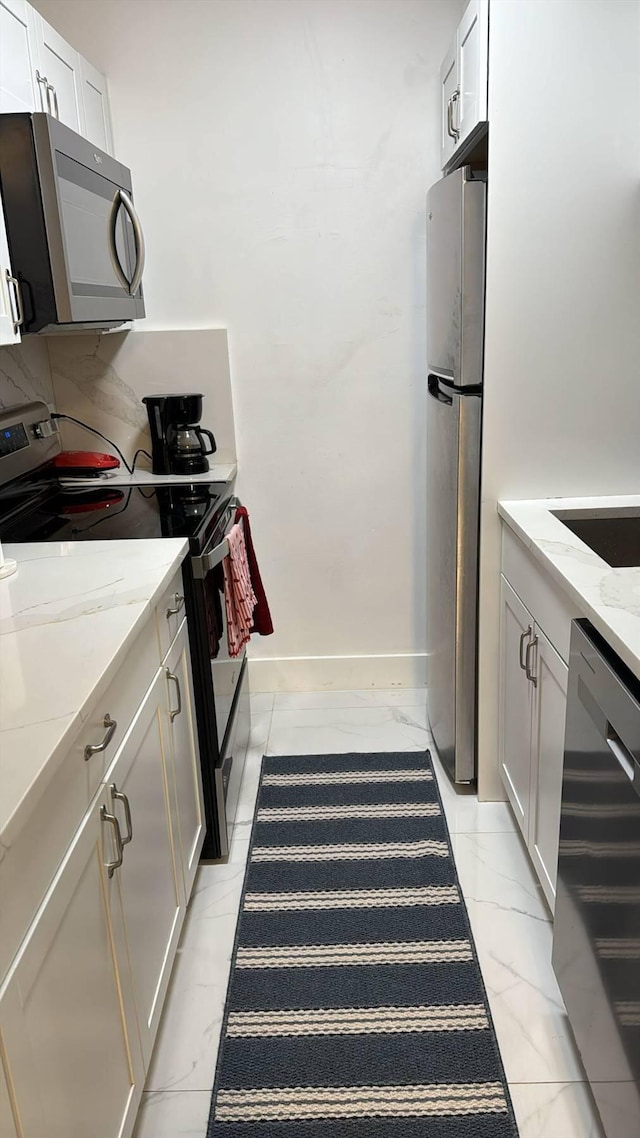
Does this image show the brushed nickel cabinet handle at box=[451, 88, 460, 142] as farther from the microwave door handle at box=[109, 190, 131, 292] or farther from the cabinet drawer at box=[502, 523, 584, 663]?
the cabinet drawer at box=[502, 523, 584, 663]

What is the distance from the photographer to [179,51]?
2.71m

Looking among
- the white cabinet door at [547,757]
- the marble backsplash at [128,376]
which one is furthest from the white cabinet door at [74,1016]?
the marble backsplash at [128,376]

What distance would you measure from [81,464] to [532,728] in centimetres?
161

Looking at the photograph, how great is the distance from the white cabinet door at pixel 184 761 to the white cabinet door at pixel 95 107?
1544mm

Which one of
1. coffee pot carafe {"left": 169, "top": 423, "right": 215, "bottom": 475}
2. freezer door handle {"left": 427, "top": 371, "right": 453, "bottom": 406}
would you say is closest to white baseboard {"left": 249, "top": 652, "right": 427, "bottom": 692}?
coffee pot carafe {"left": 169, "top": 423, "right": 215, "bottom": 475}

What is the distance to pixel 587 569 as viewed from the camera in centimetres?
166

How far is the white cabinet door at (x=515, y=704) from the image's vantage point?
6.73 ft

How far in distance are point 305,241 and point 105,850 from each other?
2.20 metres

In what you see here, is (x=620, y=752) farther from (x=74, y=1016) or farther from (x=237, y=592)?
(x=237, y=592)

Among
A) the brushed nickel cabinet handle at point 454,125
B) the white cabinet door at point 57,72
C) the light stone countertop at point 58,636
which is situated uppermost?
the white cabinet door at point 57,72

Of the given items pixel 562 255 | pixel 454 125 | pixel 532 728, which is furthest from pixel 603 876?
pixel 454 125

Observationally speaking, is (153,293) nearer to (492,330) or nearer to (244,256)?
(244,256)

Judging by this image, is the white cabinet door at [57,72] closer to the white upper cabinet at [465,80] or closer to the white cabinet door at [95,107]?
the white cabinet door at [95,107]

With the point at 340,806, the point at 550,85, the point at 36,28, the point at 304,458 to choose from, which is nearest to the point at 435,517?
the point at 304,458
